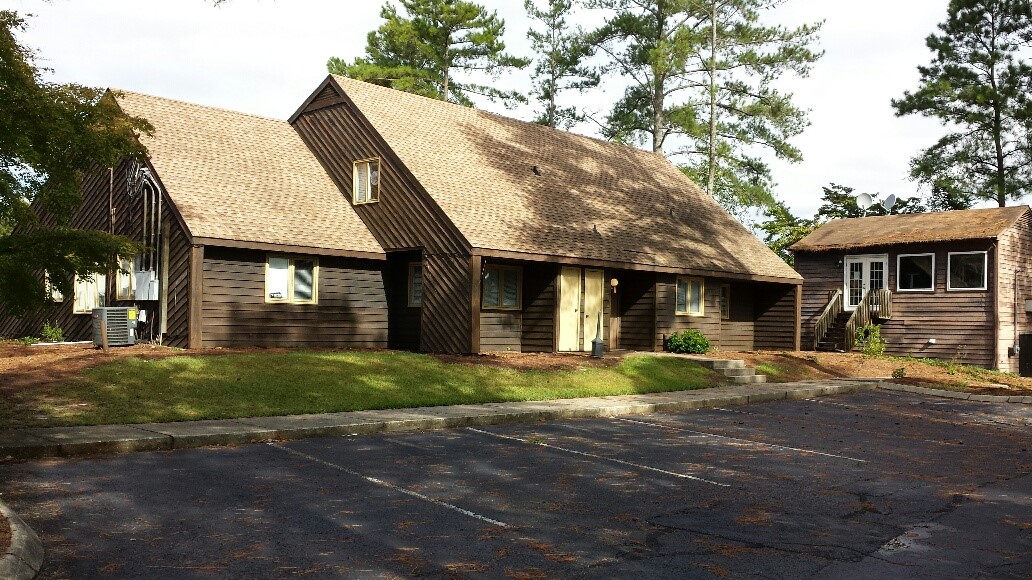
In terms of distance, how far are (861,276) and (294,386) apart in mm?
27622

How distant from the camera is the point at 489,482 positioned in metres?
9.33

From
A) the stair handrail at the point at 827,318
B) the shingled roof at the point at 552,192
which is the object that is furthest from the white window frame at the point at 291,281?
the stair handrail at the point at 827,318

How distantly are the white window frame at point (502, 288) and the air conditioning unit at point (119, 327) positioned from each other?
28.0 ft

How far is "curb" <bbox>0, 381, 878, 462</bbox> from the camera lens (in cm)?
1046

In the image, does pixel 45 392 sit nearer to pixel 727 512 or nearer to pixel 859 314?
pixel 727 512

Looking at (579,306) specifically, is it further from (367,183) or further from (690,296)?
(367,183)

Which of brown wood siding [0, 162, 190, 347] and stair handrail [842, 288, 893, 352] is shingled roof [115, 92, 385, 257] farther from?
stair handrail [842, 288, 893, 352]

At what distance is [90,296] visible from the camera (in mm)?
24938

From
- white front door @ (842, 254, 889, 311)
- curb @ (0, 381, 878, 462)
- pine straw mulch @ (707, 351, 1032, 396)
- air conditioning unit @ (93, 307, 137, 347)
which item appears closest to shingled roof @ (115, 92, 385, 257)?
air conditioning unit @ (93, 307, 137, 347)

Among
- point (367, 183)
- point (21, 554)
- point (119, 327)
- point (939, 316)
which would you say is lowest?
point (21, 554)

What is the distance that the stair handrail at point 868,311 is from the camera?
111 ft

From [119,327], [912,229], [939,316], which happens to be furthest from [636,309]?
[912,229]

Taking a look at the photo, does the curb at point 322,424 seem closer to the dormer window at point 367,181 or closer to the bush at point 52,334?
the dormer window at point 367,181

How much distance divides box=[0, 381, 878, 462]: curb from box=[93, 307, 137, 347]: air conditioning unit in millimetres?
9660
